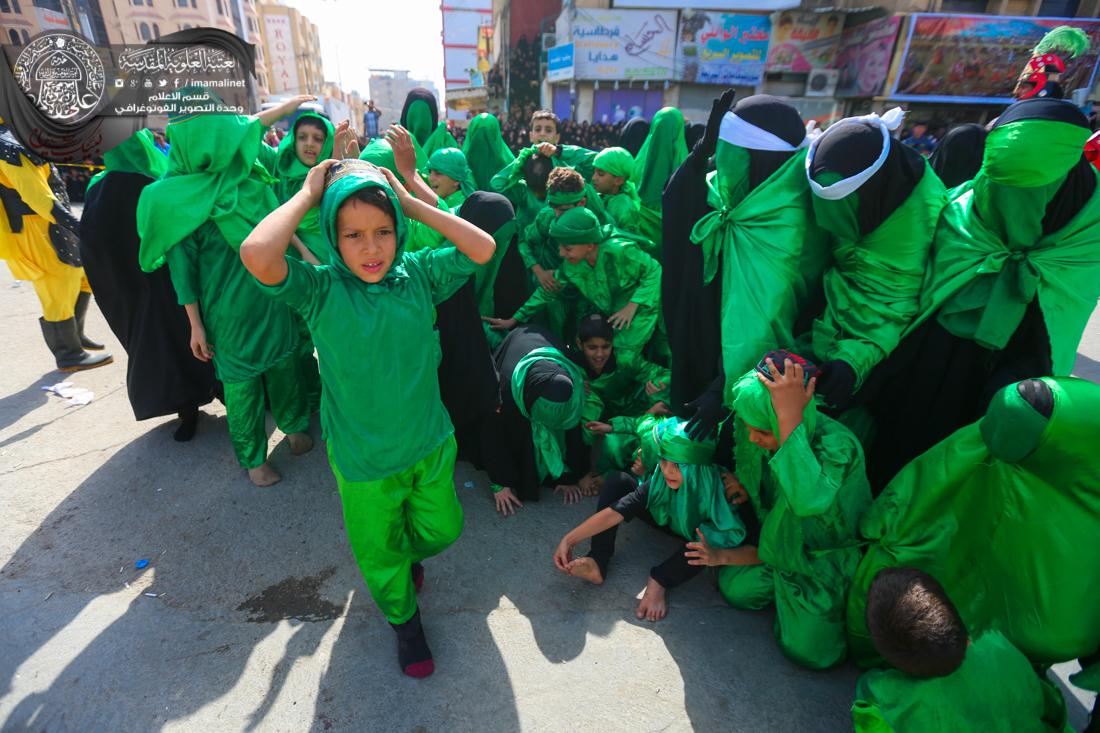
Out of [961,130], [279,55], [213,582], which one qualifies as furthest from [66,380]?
[279,55]

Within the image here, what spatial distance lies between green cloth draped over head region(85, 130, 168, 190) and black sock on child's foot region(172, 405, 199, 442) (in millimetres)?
1316

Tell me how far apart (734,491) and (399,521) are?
1294mm

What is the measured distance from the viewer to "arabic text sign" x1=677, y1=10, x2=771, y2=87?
18.7 metres

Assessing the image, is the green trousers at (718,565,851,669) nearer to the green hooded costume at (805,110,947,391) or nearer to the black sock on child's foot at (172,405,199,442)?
the green hooded costume at (805,110,947,391)

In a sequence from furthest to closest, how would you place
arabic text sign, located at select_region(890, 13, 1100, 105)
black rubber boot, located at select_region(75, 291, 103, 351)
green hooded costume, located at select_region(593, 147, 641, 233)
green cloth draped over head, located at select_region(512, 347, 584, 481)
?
arabic text sign, located at select_region(890, 13, 1100, 105), black rubber boot, located at select_region(75, 291, 103, 351), green hooded costume, located at select_region(593, 147, 641, 233), green cloth draped over head, located at select_region(512, 347, 584, 481)

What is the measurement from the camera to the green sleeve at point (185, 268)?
256 cm

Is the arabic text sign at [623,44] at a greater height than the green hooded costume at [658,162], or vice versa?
the arabic text sign at [623,44]

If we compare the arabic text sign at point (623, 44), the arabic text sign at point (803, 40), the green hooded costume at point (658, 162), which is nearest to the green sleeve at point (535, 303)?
the green hooded costume at point (658, 162)

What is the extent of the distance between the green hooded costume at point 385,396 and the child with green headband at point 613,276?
4.76 feet

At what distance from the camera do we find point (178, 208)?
2.48 meters

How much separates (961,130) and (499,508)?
133 inches

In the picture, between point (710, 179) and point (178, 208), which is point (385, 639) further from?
point (710, 179)

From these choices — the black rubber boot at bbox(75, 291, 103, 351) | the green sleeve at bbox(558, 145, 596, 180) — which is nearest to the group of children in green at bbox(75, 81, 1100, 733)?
the black rubber boot at bbox(75, 291, 103, 351)

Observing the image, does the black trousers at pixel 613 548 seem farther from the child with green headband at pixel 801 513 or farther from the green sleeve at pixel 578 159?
the green sleeve at pixel 578 159
